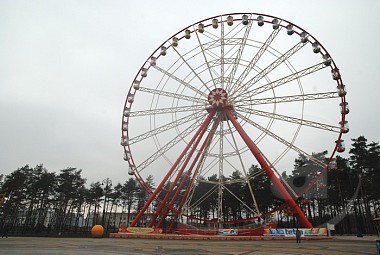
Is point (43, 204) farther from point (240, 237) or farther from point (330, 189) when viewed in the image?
point (330, 189)

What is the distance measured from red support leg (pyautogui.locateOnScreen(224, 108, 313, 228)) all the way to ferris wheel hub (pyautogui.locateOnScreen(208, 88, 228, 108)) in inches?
71.7

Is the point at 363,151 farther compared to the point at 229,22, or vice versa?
the point at 363,151

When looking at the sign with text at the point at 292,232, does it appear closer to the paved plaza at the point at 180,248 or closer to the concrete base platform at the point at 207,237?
the concrete base platform at the point at 207,237

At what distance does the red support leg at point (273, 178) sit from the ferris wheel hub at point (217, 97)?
1.82 m

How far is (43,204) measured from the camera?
59094 millimetres

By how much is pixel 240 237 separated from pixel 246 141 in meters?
8.61

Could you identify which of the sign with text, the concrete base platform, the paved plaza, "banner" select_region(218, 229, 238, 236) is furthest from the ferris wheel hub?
the paved plaza

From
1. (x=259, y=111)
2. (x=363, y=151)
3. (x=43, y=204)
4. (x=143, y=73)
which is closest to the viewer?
(x=259, y=111)

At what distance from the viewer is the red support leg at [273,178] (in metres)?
22.0

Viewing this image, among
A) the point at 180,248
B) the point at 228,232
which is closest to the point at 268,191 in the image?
the point at 228,232

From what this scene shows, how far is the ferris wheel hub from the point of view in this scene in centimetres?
2725

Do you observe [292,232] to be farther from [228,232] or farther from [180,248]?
[180,248]

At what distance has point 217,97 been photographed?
27.6 m

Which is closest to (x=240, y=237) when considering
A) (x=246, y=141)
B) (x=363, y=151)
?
(x=246, y=141)
